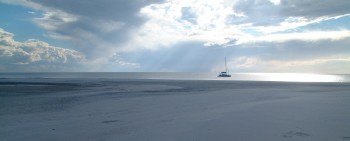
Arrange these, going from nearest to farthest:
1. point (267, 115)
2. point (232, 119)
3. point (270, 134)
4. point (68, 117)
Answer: point (270, 134) < point (232, 119) < point (267, 115) < point (68, 117)

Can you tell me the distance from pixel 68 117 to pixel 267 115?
11.1 m

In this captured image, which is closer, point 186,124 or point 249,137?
point 249,137

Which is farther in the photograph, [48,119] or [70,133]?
[48,119]

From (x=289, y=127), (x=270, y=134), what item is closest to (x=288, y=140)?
(x=270, y=134)

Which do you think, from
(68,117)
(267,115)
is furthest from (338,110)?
(68,117)

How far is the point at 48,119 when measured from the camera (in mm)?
14055

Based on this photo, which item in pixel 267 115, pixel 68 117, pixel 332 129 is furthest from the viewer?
pixel 68 117

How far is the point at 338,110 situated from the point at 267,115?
4901 millimetres

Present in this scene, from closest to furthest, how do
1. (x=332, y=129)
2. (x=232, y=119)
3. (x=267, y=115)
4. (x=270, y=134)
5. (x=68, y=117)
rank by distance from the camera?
(x=270, y=134) → (x=332, y=129) → (x=232, y=119) → (x=267, y=115) → (x=68, y=117)

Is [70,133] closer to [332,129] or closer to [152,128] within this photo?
[152,128]

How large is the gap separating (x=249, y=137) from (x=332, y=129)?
383cm

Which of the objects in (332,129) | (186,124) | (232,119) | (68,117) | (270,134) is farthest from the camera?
(68,117)

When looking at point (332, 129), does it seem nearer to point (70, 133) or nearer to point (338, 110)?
point (338, 110)

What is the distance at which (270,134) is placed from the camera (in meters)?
9.66
